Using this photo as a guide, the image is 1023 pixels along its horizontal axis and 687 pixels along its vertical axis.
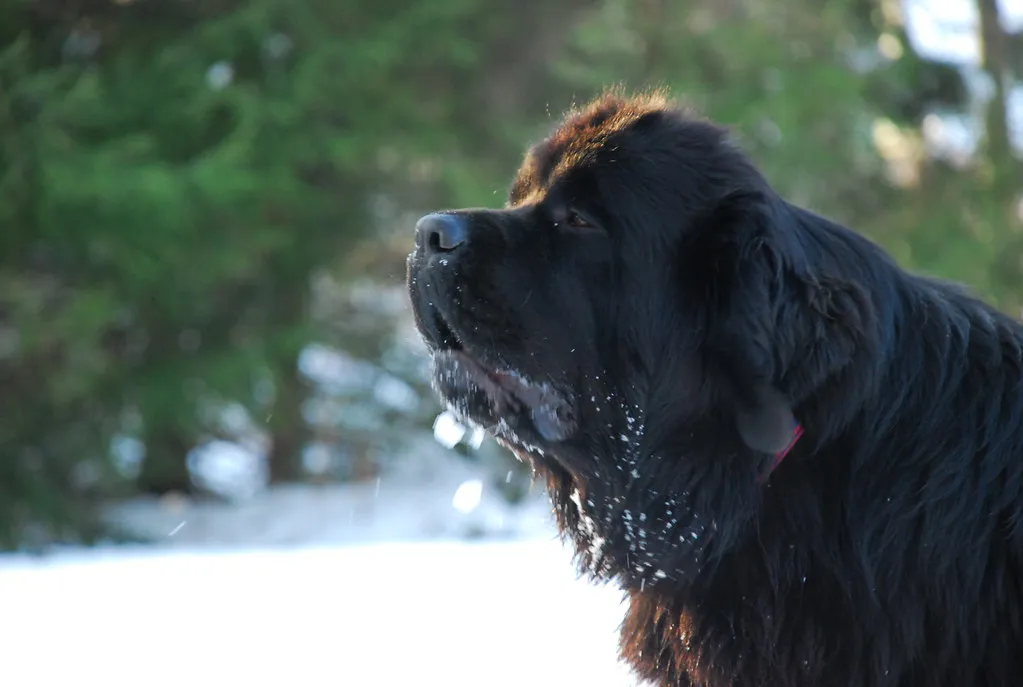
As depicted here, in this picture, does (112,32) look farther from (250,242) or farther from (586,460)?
(586,460)

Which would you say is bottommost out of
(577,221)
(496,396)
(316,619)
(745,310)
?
(316,619)

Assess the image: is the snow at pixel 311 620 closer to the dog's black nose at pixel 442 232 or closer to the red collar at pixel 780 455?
the red collar at pixel 780 455

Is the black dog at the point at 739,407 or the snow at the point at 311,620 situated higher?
the black dog at the point at 739,407

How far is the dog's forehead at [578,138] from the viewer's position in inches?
103

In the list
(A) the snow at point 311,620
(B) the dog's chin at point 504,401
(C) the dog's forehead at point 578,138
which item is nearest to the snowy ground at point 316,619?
(A) the snow at point 311,620

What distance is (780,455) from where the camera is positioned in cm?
221

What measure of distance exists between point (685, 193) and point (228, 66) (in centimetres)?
709

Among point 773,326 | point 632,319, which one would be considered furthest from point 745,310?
point 632,319

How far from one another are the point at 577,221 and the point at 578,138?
275 millimetres

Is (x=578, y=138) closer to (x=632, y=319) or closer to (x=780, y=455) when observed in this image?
(x=632, y=319)

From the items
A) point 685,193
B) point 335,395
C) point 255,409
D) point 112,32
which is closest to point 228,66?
point 112,32

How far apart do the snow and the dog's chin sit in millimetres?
950

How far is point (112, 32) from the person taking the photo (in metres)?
8.59

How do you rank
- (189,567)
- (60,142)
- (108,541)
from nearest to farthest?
(189,567) < (60,142) < (108,541)
